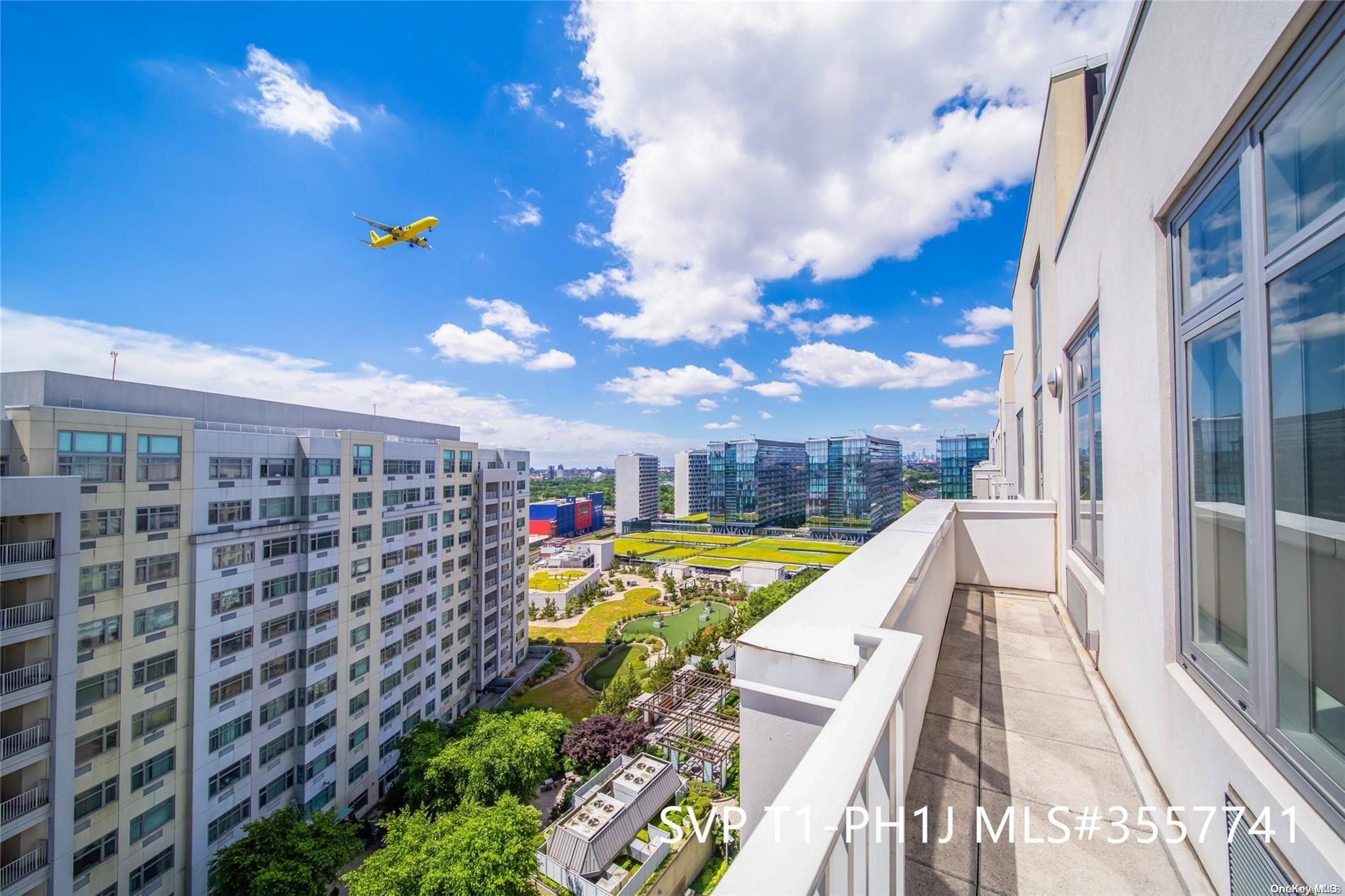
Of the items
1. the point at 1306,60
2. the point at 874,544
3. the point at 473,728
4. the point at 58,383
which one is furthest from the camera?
the point at 473,728

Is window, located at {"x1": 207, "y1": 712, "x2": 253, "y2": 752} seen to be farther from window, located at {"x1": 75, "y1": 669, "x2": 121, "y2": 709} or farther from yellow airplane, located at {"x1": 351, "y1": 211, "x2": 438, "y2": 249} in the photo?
yellow airplane, located at {"x1": 351, "y1": 211, "x2": 438, "y2": 249}

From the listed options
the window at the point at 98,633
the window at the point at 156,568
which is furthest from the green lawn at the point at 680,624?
the window at the point at 98,633

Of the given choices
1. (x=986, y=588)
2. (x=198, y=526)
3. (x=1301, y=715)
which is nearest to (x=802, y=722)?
(x=1301, y=715)

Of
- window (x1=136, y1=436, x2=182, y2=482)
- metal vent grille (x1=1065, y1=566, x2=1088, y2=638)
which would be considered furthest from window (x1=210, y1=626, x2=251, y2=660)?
metal vent grille (x1=1065, y1=566, x2=1088, y2=638)

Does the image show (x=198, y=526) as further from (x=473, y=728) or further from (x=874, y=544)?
(x=874, y=544)

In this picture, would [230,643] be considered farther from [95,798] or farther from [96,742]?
[95,798]

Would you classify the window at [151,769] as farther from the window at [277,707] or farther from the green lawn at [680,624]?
the green lawn at [680,624]
